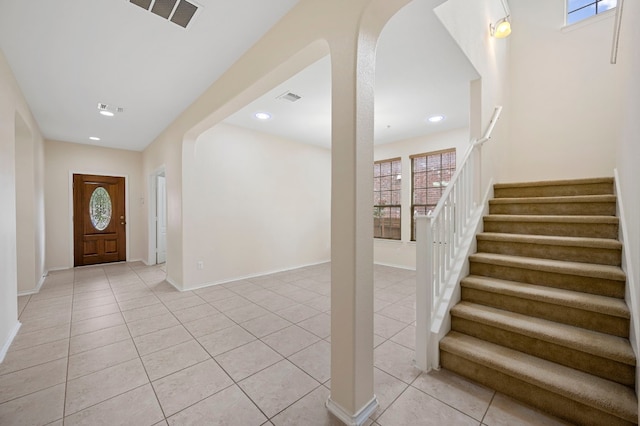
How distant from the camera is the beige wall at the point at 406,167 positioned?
462 cm

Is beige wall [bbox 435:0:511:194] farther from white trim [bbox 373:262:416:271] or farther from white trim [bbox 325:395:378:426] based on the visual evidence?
white trim [bbox 325:395:378:426]

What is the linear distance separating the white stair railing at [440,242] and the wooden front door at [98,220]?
665 cm

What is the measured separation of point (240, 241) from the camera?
175 inches

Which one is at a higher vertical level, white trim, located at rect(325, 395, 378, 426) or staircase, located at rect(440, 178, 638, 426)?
staircase, located at rect(440, 178, 638, 426)

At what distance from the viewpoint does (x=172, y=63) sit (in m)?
2.50

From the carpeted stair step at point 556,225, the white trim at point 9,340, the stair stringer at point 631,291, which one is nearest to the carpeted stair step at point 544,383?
the stair stringer at point 631,291

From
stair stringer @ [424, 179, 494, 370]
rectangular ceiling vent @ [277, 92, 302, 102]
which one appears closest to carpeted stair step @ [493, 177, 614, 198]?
stair stringer @ [424, 179, 494, 370]

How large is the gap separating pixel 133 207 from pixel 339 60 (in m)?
6.45

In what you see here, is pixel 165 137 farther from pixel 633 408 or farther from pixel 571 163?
pixel 571 163

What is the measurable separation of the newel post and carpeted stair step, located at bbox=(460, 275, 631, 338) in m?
0.56

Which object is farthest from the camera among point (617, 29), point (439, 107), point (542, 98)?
point (542, 98)

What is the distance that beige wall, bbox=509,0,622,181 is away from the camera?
11.5 feet

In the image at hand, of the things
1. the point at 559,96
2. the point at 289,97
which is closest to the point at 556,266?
the point at 289,97

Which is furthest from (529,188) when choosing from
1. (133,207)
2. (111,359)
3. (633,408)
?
(133,207)
